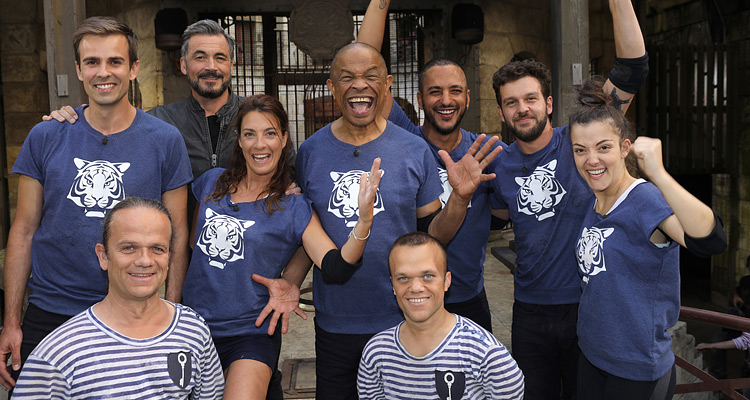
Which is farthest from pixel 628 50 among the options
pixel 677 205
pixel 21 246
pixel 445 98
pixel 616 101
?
pixel 21 246

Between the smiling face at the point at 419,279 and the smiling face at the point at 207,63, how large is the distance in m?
1.31

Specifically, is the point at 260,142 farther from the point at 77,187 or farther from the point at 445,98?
the point at 445,98

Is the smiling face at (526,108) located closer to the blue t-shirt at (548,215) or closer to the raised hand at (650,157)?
the blue t-shirt at (548,215)

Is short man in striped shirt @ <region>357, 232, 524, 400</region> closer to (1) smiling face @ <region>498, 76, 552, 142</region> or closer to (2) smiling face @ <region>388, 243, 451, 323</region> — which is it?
(2) smiling face @ <region>388, 243, 451, 323</region>

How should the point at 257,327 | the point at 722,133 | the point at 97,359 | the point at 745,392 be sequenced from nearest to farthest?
1. the point at 97,359
2. the point at 257,327
3. the point at 745,392
4. the point at 722,133

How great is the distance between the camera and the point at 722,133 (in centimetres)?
1095

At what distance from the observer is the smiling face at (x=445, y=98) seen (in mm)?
3092

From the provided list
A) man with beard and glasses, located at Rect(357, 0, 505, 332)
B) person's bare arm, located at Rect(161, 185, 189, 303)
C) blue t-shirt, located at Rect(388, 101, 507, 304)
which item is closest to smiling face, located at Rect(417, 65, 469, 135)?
man with beard and glasses, located at Rect(357, 0, 505, 332)

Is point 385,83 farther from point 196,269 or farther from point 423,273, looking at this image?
point 196,269

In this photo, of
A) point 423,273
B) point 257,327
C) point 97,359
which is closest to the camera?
point 97,359

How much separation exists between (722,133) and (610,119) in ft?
32.2

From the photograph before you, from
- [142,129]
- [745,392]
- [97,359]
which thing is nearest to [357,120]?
[142,129]

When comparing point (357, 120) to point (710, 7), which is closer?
point (357, 120)

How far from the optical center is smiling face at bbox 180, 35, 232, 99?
312 cm
